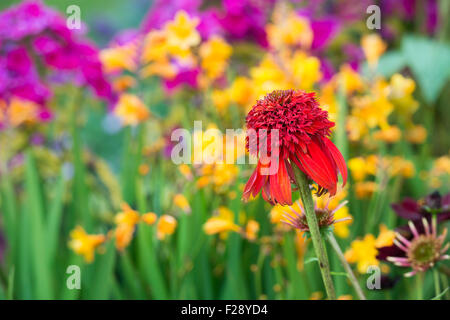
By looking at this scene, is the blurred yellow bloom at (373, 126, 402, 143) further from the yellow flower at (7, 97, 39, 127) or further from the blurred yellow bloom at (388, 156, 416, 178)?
the yellow flower at (7, 97, 39, 127)

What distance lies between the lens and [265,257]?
0.63 metres

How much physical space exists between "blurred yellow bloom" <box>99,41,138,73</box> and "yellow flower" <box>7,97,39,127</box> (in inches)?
7.3

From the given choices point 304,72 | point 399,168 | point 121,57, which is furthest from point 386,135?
point 121,57

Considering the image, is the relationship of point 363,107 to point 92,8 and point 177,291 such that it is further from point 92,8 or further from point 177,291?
point 92,8

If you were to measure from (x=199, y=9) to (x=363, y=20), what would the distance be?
0.40 meters

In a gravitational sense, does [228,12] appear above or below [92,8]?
below

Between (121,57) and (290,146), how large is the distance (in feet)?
2.07

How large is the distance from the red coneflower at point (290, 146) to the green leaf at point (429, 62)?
62cm

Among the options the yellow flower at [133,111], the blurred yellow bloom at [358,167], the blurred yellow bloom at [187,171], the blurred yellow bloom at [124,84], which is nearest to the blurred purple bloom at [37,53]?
the blurred yellow bloom at [124,84]

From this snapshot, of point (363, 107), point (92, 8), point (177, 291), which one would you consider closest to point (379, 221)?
point (363, 107)

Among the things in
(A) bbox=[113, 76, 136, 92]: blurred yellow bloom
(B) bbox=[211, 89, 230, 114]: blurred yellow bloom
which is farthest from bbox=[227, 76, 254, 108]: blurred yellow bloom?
(A) bbox=[113, 76, 136, 92]: blurred yellow bloom

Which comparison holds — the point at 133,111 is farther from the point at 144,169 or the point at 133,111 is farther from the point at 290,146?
the point at 290,146

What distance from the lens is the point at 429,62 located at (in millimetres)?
948

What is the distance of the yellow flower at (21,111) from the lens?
95cm
